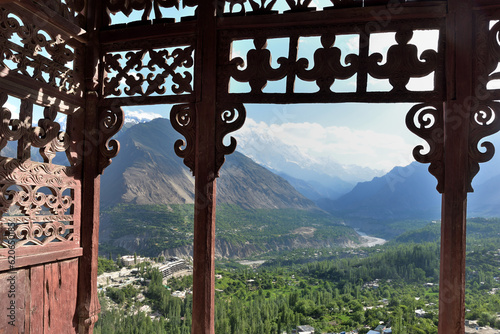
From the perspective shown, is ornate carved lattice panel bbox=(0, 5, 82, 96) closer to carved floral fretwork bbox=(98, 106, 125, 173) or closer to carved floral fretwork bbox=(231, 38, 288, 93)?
carved floral fretwork bbox=(98, 106, 125, 173)

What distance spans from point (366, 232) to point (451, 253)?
25.4m

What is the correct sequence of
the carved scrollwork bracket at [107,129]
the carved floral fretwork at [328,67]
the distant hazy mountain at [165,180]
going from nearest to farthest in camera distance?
the carved floral fretwork at [328,67] → the carved scrollwork bracket at [107,129] → the distant hazy mountain at [165,180]

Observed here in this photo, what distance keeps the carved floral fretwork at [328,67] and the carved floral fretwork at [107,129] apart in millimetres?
1470

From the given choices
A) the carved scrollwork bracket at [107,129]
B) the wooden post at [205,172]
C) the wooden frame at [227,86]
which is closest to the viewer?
the wooden frame at [227,86]

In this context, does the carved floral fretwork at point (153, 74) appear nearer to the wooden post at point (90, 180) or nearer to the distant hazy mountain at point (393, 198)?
the wooden post at point (90, 180)

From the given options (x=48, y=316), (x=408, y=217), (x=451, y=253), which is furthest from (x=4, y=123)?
(x=408, y=217)

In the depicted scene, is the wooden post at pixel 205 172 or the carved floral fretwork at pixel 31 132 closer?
the carved floral fretwork at pixel 31 132

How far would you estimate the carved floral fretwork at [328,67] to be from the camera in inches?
88.7

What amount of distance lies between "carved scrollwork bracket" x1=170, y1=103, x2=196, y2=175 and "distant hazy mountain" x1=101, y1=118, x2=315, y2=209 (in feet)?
69.2

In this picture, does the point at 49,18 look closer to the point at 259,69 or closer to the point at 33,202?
the point at 33,202

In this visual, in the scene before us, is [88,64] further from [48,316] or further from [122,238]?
[122,238]

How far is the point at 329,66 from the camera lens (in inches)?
89.1

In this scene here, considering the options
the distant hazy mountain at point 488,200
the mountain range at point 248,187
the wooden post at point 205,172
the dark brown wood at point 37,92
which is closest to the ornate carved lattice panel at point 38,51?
the dark brown wood at point 37,92

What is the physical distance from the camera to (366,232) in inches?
1016
